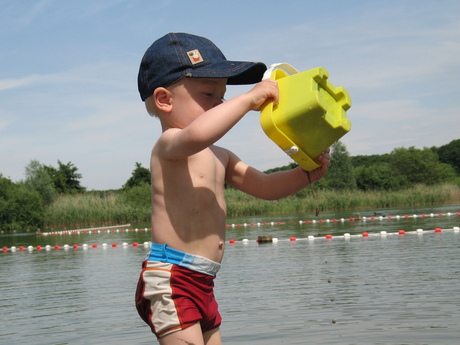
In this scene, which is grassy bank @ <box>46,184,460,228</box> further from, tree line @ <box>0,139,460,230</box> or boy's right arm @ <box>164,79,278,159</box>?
boy's right arm @ <box>164,79,278,159</box>

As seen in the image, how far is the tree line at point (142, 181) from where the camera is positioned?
36344 millimetres

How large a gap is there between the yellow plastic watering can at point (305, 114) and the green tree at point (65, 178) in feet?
203

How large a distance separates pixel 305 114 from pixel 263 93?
0.65ft

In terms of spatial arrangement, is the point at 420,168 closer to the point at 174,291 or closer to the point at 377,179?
the point at 377,179

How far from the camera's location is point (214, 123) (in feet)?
7.78

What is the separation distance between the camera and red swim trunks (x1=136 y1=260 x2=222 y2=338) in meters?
2.51

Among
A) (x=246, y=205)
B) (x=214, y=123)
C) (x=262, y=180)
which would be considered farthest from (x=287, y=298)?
(x=246, y=205)

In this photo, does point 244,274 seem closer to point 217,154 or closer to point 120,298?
point 120,298

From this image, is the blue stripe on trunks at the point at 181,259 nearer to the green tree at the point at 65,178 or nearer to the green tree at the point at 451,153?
the green tree at the point at 65,178

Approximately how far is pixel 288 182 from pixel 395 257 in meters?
7.29

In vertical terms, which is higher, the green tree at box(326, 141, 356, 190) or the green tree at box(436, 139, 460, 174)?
the green tree at box(436, 139, 460, 174)

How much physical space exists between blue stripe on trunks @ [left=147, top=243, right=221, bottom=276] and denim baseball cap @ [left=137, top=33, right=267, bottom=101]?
2.40 ft

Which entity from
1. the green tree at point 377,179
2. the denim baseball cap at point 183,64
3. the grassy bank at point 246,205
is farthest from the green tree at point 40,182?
the denim baseball cap at point 183,64

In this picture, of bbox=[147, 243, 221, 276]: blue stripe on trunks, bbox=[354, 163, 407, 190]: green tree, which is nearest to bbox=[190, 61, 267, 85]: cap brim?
bbox=[147, 243, 221, 276]: blue stripe on trunks
